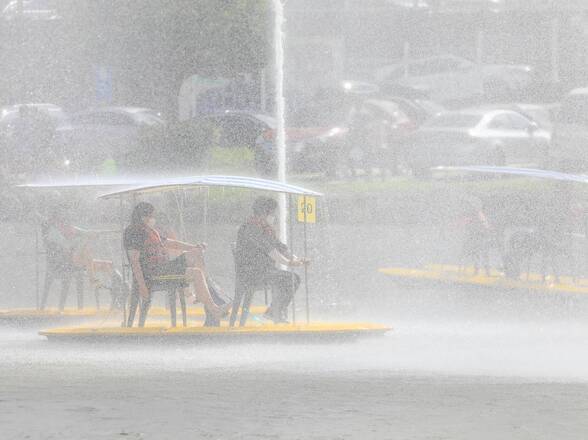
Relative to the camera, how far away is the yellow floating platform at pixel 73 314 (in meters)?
17.2

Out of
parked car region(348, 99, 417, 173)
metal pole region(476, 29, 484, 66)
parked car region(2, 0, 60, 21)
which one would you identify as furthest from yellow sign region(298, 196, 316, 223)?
metal pole region(476, 29, 484, 66)

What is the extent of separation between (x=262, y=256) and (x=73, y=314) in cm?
271

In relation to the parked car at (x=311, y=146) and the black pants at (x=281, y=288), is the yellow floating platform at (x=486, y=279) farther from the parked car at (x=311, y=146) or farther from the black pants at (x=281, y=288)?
the parked car at (x=311, y=146)

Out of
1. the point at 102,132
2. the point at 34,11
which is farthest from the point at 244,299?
the point at 34,11

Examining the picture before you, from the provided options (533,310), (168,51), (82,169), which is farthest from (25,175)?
(533,310)

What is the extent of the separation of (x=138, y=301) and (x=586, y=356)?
4.27 m

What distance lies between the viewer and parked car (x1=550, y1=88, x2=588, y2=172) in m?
32.2

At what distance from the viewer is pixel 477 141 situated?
1328 inches

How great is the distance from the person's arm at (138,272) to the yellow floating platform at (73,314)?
1668 mm

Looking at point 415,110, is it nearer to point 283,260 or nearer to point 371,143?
point 371,143

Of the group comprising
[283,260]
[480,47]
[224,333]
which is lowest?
[224,333]

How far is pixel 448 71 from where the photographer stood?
50531 millimetres

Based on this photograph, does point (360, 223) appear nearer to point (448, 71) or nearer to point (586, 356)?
point (586, 356)

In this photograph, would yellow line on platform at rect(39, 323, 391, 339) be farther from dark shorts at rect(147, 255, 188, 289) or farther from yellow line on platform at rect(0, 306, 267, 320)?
yellow line on platform at rect(0, 306, 267, 320)
